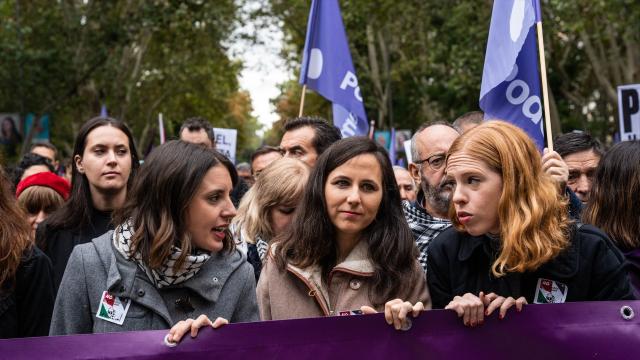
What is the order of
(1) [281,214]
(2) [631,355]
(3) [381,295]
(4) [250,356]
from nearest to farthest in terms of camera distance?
(4) [250,356] < (2) [631,355] < (3) [381,295] < (1) [281,214]

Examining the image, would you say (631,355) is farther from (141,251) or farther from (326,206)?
(141,251)

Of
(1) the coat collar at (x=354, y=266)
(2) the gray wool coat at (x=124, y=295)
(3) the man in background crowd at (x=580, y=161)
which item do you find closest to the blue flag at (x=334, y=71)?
(3) the man in background crowd at (x=580, y=161)

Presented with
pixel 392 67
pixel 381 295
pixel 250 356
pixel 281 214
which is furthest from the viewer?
pixel 392 67

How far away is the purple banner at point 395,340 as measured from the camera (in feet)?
8.99

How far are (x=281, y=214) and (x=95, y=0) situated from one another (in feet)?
55.2

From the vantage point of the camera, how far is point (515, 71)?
4.81 meters

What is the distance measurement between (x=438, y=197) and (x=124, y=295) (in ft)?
5.78

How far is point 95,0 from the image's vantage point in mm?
20219

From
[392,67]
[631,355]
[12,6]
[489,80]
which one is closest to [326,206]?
[631,355]

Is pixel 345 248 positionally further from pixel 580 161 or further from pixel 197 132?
pixel 197 132

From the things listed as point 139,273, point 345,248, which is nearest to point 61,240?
point 139,273

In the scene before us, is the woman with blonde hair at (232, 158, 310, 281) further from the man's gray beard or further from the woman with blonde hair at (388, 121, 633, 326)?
the woman with blonde hair at (388, 121, 633, 326)

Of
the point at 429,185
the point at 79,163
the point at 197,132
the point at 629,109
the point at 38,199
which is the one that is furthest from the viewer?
the point at 629,109

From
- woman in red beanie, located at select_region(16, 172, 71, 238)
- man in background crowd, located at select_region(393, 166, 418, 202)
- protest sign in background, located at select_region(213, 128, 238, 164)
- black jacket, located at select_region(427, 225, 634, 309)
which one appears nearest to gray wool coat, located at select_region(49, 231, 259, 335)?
black jacket, located at select_region(427, 225, 634, 309)
